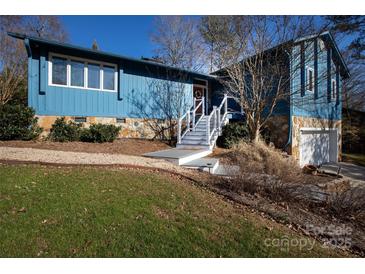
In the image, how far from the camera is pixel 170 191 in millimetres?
5281

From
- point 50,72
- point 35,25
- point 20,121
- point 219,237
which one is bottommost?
point 219,237

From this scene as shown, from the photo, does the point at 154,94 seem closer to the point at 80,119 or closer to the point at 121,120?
the point at 121,120

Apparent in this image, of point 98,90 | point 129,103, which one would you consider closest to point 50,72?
point 98,90

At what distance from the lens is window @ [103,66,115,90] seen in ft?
41.3

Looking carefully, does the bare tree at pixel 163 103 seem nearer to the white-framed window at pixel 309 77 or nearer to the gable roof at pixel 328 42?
the gable roof at pixel 328 42

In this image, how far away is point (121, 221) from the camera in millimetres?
3902

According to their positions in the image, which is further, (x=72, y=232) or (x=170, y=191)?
(x=170, y=191)

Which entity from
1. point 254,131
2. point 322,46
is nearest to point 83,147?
point 254,131

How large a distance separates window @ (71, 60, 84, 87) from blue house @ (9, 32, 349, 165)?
41 mm

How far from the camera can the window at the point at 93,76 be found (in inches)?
474

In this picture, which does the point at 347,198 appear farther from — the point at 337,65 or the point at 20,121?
the point at 337,65

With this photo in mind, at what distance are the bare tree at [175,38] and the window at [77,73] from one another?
13.3m

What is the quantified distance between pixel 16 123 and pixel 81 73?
11.1 ft
